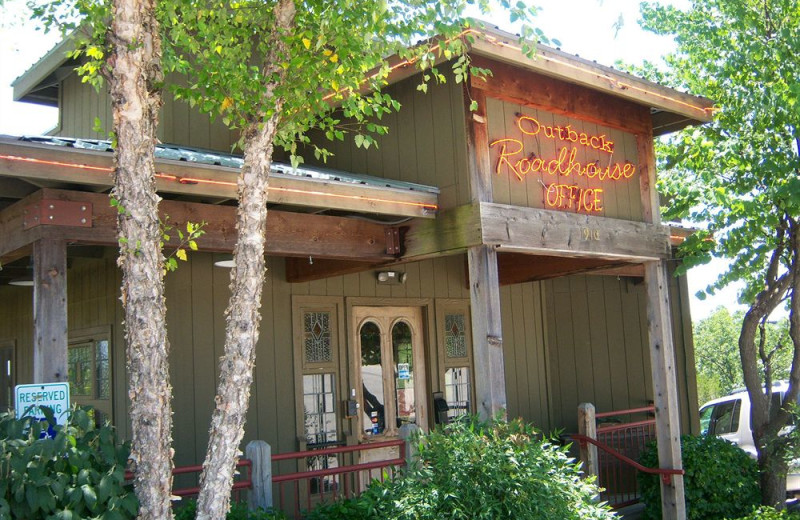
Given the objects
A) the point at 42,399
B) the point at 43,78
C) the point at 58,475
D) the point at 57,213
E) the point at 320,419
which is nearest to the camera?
the point at 58,475

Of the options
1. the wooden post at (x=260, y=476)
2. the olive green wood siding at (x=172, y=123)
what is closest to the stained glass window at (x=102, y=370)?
the olive green wood siding at (x=172, y=123)

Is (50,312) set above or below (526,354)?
above

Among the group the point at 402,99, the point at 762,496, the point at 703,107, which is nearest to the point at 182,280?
the point at 402,99

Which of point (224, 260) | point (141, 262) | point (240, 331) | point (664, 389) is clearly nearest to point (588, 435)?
point (664, 389)

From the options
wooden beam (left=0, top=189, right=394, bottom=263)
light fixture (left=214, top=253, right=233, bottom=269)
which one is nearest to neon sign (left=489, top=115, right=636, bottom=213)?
wooden beam (left=0, top=189, right=394, bottom=263)

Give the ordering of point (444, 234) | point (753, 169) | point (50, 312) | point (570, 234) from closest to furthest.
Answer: point (50, 312) < point (444, 234) < point (570, 234) < point (753, 169)

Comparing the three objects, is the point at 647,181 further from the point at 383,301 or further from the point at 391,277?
the point at 383,301

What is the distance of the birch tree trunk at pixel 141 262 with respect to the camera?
13.0ft

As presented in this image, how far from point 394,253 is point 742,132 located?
4541 millimetres

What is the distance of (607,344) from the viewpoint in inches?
433

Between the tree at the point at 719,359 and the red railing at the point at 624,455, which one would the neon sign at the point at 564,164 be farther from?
the tree at the point at 719,359

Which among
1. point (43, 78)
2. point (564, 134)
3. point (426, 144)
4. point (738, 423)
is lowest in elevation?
point (738, 423)

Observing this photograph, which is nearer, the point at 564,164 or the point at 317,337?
the point at 564,164

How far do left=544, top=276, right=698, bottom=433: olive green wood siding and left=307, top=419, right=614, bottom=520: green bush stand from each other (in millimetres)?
5269
